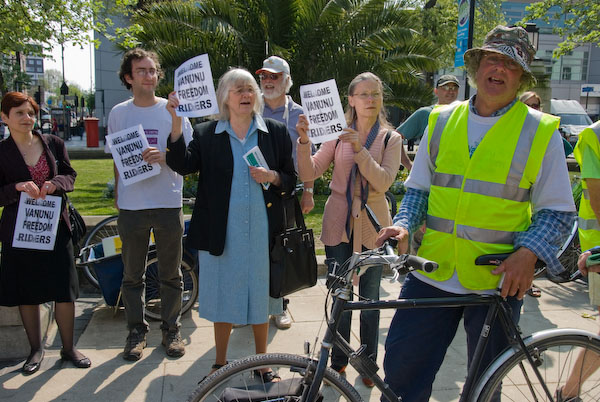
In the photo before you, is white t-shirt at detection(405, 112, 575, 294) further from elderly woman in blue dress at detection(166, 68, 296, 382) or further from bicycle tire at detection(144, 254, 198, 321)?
bicycle tire at detection(144, 254, 198, 321)

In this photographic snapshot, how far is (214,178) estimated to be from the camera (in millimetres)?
3436

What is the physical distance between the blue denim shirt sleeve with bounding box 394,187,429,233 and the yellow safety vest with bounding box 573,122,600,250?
101cm

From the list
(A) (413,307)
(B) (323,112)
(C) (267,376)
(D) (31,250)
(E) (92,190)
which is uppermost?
(B) (323,112)

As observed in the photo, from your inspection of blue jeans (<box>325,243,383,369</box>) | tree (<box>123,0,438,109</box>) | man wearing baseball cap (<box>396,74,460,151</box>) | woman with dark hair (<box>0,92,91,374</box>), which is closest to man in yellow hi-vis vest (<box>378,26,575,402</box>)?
blue jeans (<box>325,243,383,369</box>)

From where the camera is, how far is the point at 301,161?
12.2ft

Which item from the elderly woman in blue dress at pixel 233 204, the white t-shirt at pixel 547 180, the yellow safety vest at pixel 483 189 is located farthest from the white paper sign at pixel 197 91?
the white t-shirt at pixel 547 180

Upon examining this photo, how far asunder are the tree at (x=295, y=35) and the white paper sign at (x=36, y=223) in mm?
7041

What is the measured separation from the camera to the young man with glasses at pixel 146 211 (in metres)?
4.02

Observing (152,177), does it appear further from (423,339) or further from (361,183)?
(423,339)

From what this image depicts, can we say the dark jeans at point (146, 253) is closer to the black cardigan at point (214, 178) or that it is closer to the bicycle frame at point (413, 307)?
the black cardigan at point (214, 178)

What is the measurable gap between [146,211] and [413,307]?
2328 millimetres

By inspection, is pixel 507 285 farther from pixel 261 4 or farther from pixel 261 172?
→ pixel 261 4

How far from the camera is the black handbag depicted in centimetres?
349

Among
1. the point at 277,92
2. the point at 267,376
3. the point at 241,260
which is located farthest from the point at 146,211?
the point at 267,376
